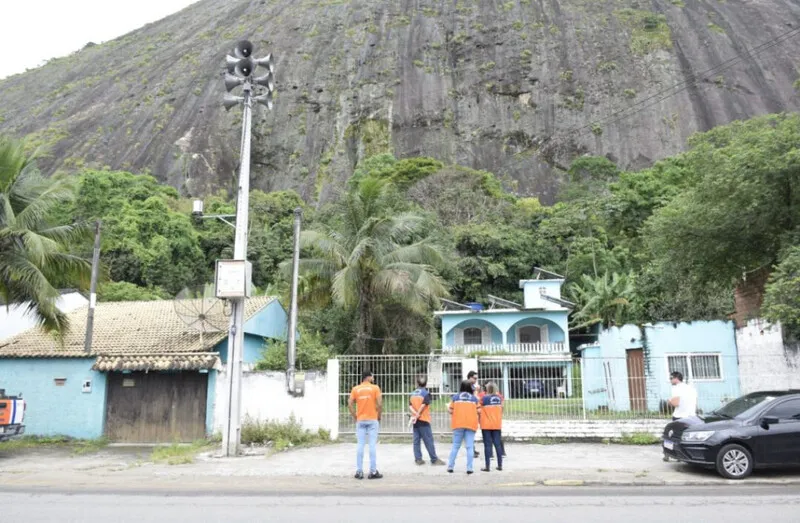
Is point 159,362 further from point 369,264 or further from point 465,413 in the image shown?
point 465,413

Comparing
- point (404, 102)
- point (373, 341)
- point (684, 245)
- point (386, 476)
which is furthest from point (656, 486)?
point (404, 102)

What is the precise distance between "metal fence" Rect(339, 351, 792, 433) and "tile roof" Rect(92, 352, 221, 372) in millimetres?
3628

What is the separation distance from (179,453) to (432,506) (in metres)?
7.73

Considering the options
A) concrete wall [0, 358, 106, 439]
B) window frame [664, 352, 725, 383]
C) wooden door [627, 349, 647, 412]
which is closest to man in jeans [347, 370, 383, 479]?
wooden door [627, 349, 647, 412]

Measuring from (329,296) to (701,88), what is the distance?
58.3m

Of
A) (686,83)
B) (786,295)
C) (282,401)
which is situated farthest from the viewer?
(686,83)

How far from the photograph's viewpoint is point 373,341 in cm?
2238

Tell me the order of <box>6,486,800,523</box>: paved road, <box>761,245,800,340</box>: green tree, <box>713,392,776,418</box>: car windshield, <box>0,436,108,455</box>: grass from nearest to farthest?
<box>6,486,800,523</box>: paved road < <box>713,392,776,418</box>: car windshield < <box>761,245,800,340</box>: green tree < <box>0,436,108,455</box>: grass

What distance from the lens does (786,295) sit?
1256 cm

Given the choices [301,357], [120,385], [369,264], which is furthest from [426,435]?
[369,264]

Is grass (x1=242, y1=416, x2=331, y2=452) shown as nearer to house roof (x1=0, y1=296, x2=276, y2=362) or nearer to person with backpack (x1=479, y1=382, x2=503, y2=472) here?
house roof (x1=0, y1=296, x2=276, y2=362)

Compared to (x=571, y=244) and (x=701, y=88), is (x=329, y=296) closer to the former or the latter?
(x=571, y=244)

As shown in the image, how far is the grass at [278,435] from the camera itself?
46.5ft

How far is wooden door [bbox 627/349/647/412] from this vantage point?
1499 cm
